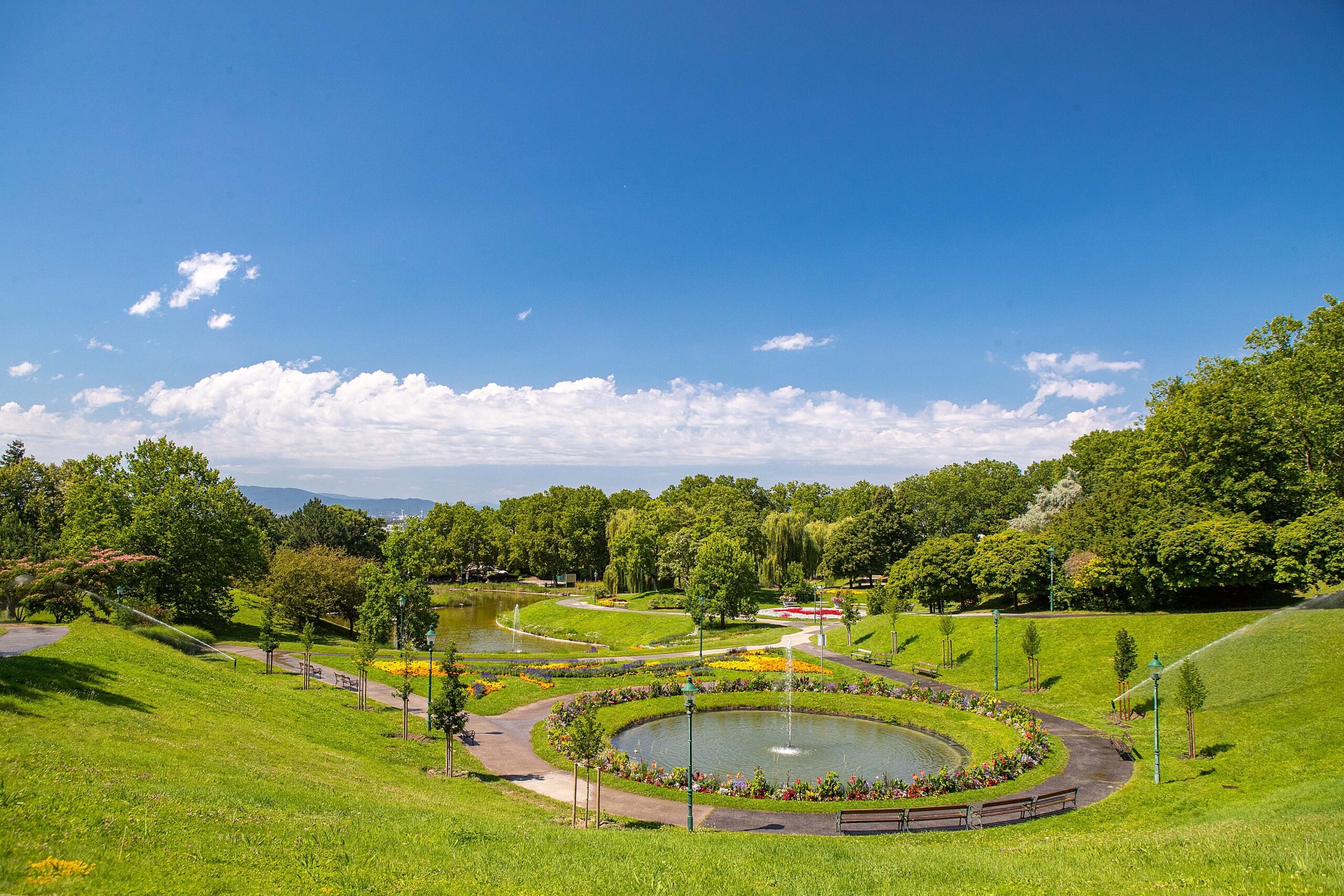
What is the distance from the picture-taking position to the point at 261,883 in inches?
367

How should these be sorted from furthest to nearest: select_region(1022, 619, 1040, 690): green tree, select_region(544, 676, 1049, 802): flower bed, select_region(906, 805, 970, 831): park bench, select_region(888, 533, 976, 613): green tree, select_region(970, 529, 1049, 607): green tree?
select_region(888, 533, 976, 613): green tree, select_region(970, 529, 1049, 607): green tree, select_region(1022, 619, 1040, 690): green tree, select_region(544, 676, 1049, 802): flower bed, select_region(906, 805, 970, 831): park bench

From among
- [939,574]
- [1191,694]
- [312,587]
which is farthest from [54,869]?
[312,587]

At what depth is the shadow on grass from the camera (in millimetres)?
16562

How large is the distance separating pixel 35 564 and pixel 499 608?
190 feet

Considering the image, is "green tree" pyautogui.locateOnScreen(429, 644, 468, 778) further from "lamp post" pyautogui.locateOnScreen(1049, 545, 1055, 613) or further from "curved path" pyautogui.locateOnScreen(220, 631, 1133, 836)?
"lamp post" pyautogui.locateOnScreen(1049, 545, 1055, 613)

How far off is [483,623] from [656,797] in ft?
196

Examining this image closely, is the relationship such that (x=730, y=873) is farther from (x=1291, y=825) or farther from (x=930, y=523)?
(x=930, y=523)

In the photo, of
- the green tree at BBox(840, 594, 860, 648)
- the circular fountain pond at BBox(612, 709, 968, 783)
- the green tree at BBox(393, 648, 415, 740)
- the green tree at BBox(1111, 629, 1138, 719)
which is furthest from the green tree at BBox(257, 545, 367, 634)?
the green tree at BBox(1111, 629, 1138, 719)

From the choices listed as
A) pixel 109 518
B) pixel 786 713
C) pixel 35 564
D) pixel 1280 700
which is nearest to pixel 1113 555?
pixel 1280 700

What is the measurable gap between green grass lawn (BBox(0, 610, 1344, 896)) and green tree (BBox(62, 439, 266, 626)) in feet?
71.4

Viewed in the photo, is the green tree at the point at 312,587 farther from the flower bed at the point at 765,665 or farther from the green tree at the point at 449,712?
the green tree at the point at 449,712

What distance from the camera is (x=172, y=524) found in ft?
145

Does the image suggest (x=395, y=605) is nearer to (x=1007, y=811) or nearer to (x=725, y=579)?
(x=725, y=579)

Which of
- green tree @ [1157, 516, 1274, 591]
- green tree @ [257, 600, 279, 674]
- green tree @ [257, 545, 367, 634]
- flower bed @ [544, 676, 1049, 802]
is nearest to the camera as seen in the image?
flower bed @ [544, 676, 1049, 802]
